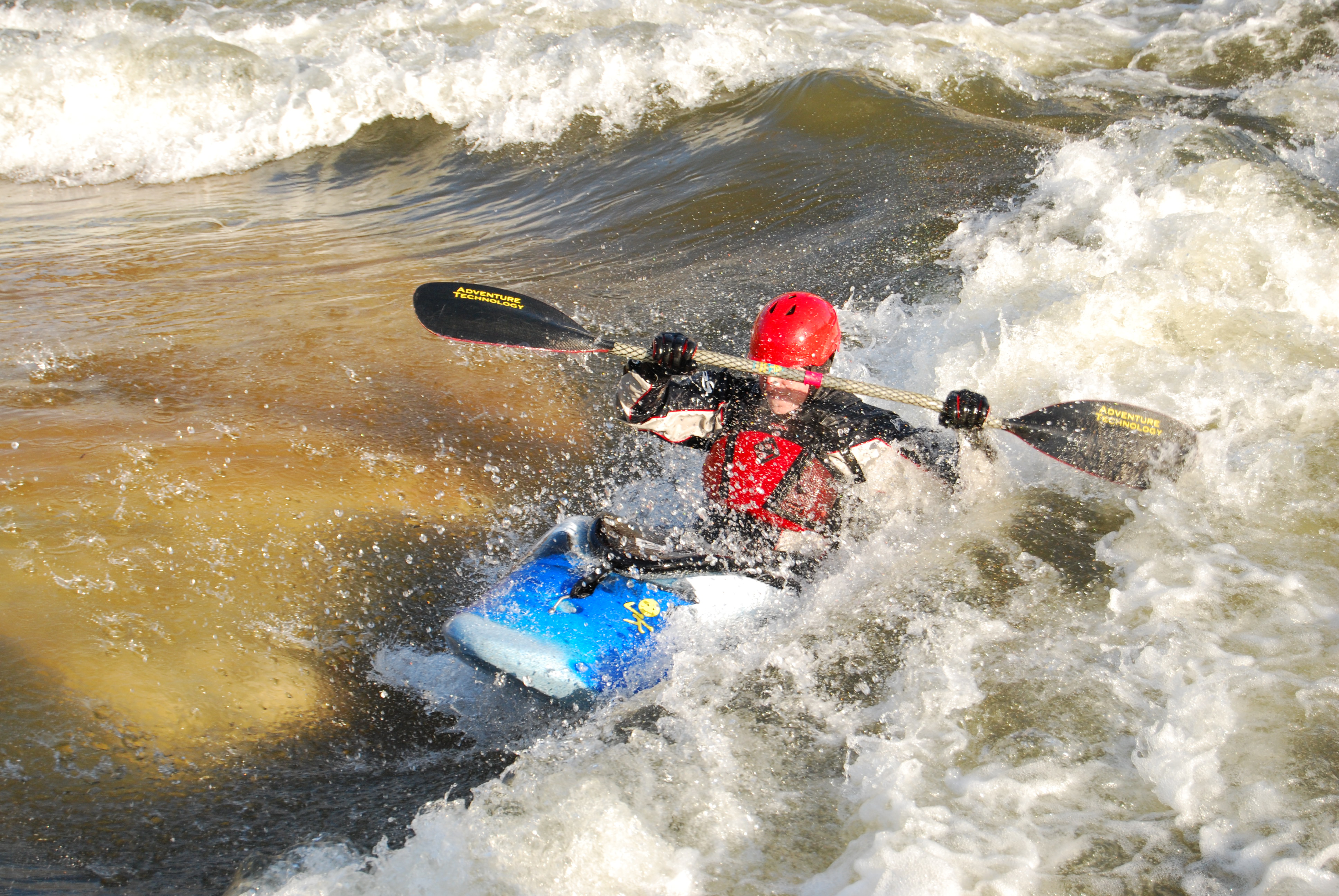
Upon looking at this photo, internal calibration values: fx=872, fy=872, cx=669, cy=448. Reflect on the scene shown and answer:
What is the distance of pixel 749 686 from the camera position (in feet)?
9.20

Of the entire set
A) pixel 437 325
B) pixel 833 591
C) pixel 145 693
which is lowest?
pixel 145 693

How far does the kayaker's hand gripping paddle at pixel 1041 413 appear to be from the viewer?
357 centimetres

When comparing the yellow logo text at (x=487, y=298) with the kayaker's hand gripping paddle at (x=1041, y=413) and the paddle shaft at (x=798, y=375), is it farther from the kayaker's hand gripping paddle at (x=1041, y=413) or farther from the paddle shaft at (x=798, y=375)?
the paddle shaft at (x=798, y=375)

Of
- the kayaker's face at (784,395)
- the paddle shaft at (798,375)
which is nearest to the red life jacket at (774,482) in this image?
the kayaker's face at (784,395)

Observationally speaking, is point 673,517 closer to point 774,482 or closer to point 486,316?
point 774,482

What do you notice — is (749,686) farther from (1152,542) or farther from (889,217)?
(889,217)

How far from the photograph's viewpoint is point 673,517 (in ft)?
13.2

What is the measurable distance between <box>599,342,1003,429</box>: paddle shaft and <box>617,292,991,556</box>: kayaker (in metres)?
0.04

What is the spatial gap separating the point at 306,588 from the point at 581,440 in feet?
5.27

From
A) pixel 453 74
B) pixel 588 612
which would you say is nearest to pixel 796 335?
pixel 588 612

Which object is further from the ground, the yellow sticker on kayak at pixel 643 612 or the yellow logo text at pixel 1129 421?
the yellow logo text at pixel 1129 421

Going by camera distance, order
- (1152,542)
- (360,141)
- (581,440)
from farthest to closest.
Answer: (360,141)
(581,440)
(1152,542)

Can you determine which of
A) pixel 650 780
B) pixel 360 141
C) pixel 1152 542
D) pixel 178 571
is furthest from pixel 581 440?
pixel 360 141

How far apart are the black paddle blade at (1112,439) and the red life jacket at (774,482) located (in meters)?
0.96
